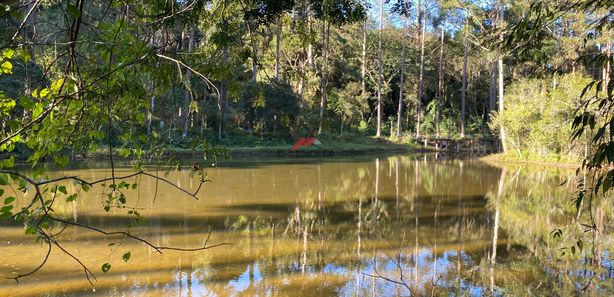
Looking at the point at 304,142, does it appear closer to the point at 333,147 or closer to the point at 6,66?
the point at 333,147

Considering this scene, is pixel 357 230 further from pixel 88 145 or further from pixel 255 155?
pixel 255 155

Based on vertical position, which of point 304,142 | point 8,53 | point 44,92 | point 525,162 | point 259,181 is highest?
point 8,53

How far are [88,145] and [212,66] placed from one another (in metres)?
0.72

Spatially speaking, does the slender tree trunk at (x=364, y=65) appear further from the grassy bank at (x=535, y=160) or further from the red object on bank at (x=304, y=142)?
the grassy bank at (x=535, y=160)

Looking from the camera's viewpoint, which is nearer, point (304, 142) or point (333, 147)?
point (304, 142)

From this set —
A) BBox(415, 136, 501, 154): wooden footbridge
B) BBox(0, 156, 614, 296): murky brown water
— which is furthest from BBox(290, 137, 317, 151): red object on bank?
BBox(0, 156, 614, 296): murky brown water

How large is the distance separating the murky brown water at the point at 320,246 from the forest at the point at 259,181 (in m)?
0.04

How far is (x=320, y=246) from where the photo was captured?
7.07 meters

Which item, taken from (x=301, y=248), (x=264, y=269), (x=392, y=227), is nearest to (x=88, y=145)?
(x=264, y=269)

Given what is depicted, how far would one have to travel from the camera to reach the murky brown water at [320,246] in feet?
17.3

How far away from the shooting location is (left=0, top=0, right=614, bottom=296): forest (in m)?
2.07

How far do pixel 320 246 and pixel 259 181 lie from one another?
24.8 feet

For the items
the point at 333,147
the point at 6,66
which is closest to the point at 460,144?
the point at 333,147

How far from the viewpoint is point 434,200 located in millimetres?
11859
